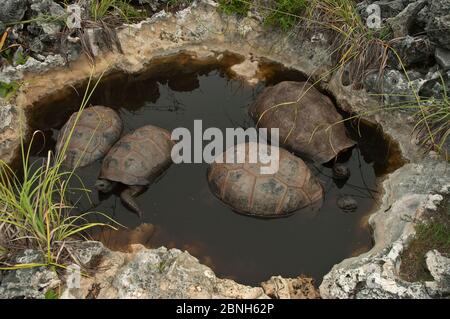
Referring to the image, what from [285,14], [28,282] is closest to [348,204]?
[285,14]

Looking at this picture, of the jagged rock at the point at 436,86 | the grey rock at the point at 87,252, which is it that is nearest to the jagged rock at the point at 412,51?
the jagged rock at the point at 436,86

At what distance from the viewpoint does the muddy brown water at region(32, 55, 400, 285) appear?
3.71m

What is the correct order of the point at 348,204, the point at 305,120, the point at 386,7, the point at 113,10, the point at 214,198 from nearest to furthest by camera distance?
the point at 348,204
the point at 214,198
the point at 305,120
the point at 386,7
the point at 113,10

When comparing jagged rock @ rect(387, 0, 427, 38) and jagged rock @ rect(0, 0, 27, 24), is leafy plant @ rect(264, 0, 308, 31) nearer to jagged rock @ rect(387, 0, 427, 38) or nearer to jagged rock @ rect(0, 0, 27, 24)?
jagged rock @ rect(387, 0, 427, 38)

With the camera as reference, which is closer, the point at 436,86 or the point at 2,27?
the point at 436,86

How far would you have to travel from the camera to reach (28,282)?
2.95 m

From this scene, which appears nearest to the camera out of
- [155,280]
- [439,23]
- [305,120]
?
[155,280]

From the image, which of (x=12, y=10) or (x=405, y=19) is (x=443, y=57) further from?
(x=12, y=10)

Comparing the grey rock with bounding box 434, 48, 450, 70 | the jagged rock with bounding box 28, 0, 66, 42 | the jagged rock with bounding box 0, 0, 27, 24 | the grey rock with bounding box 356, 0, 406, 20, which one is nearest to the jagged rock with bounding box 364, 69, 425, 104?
the grey rock with bounding box 434, 48, 450, 70

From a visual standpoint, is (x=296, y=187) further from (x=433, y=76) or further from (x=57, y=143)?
(x=57, y=143)

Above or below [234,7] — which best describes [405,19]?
above

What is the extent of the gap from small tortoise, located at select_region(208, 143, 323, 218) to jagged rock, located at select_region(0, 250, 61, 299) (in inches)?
66.2

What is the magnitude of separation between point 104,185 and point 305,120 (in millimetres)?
2098

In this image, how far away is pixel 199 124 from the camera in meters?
4.64
